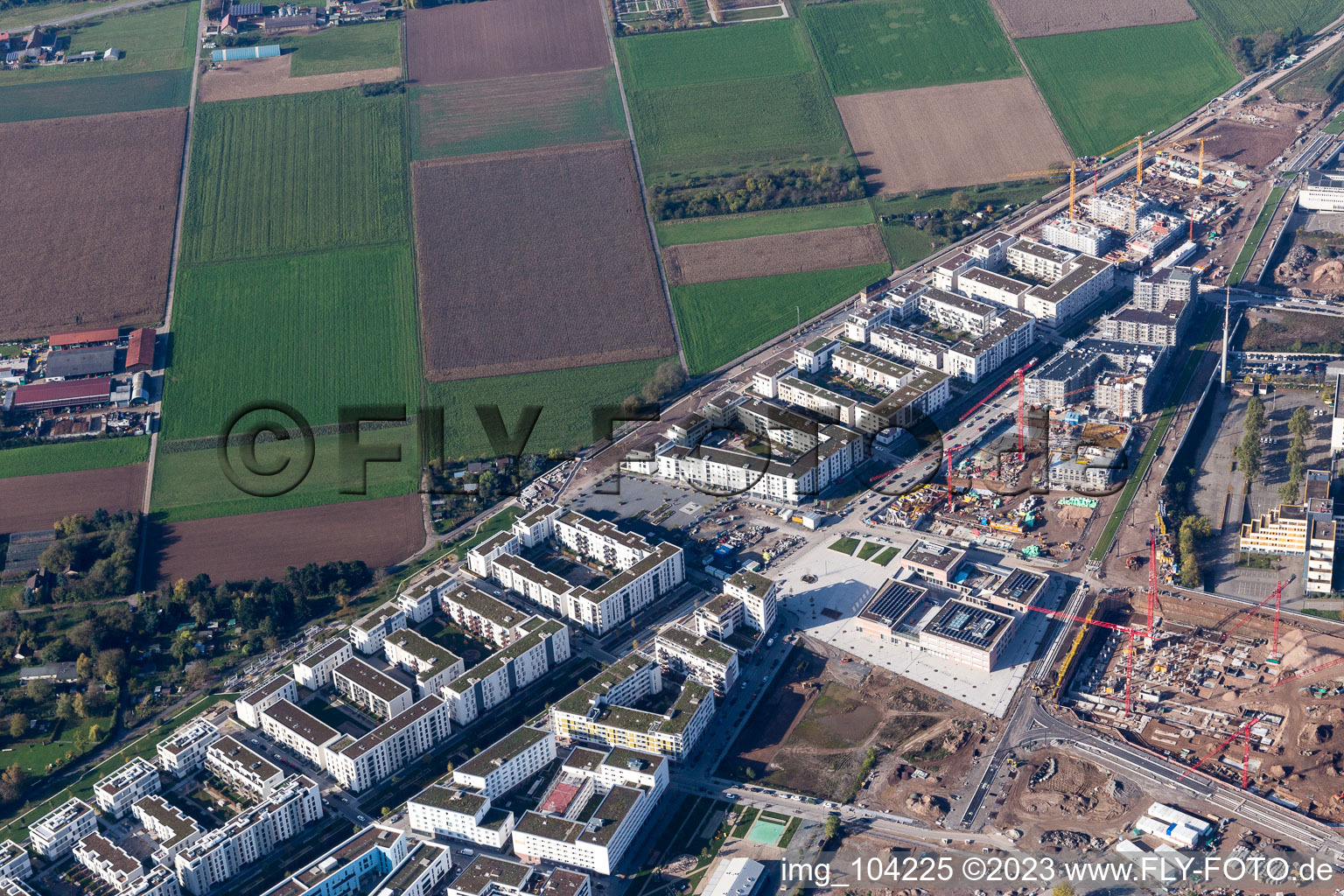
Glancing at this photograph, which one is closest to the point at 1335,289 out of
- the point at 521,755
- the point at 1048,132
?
the point at 1048,132

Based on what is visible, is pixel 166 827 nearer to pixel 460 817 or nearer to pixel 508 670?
pixel 460 817

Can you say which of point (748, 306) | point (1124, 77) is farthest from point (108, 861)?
point (1124, 77)

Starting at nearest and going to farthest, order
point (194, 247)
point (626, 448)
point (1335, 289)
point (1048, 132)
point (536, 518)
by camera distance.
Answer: point (536, 518), point (626, 448), point (1335, 289), point (194, 247), point (1048, 132)

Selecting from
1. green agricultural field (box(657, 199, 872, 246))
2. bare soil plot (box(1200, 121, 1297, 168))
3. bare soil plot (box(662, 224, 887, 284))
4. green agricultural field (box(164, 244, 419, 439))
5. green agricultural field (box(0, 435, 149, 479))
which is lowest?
green agricultural field (box(0, 435, 149, 479))

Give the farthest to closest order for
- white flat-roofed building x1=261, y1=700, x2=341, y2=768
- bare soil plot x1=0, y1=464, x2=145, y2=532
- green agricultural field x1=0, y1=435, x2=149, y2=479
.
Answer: green agricultural field x1=0, y1=435, x2=149, y2=479, bare soil plot x1=0, y1=464, x2=145, y2=532, white flat-roofed building x1=261, y1=700, x2=341, y2=768

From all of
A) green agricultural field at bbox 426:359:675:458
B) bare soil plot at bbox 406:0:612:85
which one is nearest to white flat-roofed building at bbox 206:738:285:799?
green agricultural field at bbox 426:359:675:458

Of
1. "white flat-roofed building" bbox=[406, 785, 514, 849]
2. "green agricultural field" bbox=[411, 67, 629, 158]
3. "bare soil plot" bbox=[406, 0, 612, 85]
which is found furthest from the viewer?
"bare soil plot" bbox=[406, 0, 612, 85]

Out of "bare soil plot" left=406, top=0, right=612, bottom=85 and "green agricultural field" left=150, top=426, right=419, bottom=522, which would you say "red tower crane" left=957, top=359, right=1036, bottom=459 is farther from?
"bare soil plot" left=406, top=0, right=612, bottom=85

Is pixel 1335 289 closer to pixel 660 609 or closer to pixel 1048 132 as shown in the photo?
pixel 1048 132
